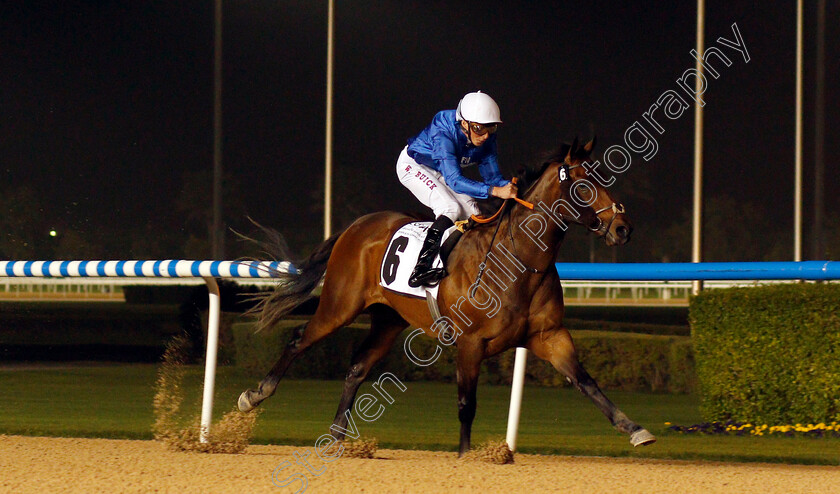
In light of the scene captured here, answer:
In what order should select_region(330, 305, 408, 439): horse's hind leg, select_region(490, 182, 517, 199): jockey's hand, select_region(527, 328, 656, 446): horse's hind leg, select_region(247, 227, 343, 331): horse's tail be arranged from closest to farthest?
select_region(527, 328, 656, 446): horse's hind leg, select_region(490, 182, 517, 199): jockey's hand, select_region(330, 305, 408, 439): horse's hind leg, select_region(247, 227, 343, 331): horse's tail

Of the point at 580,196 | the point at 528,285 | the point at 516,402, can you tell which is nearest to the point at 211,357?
the point at 516,402

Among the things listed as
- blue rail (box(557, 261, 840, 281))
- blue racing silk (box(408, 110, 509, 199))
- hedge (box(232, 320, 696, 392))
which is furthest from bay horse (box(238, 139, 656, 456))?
hedge (box(232, 320, 696, 392))

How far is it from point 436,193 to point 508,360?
348cm

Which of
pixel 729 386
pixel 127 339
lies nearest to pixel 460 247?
pixel 729 386

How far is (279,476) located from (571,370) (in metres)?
1.15

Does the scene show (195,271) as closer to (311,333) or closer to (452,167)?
(311,333)

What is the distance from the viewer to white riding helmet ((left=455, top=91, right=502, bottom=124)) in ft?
13.9

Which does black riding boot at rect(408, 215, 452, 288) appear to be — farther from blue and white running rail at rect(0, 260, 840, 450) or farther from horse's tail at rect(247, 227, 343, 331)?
horse's tail at rect(247, 227, 343, 331)

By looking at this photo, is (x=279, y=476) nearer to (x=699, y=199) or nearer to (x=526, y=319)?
(x=526, y=319)

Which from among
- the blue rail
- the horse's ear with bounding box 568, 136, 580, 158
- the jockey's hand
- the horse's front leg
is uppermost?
the horse's ear with bounding box 568, 136, 580, 158

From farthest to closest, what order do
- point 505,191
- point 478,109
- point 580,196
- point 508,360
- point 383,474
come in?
point 508,360, point 478,109, point 505,191, point 580,196, point 383,474

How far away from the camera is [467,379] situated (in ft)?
13.2

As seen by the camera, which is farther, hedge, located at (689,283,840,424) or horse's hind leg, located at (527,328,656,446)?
hedge, located at (689,283,840,424)

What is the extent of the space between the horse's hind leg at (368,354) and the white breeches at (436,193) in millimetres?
563
